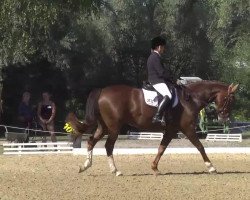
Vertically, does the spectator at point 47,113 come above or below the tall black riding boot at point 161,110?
below

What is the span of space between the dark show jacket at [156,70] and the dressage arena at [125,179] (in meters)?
1.93

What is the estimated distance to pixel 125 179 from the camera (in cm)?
1170

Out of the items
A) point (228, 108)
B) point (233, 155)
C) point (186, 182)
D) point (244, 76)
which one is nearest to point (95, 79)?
point (244, 76)

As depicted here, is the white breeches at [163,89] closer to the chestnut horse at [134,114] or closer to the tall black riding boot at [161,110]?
the tall black riding boot at [161,110]

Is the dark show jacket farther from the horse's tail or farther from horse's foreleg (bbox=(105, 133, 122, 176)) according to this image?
horse's foreleg (bbox=(105, 133, 122, 176))

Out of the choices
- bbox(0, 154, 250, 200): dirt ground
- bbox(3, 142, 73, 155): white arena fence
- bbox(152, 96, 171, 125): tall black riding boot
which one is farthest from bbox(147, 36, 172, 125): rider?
bbox(3, 142, 73, 155): white arena fence

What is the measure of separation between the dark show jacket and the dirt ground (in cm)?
193

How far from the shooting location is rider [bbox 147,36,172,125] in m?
12.6

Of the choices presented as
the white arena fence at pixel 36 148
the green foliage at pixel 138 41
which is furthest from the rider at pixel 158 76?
the green foliage at pixel 138 41

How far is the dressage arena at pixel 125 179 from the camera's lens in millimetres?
9617

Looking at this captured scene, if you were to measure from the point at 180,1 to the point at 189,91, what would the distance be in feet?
84.4

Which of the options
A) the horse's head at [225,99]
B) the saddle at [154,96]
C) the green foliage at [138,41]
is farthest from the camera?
the green foliage at [138,41]

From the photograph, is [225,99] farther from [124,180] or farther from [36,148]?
[36,148]

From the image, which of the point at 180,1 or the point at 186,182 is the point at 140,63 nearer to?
the point at 180,1
